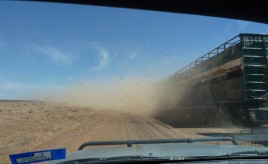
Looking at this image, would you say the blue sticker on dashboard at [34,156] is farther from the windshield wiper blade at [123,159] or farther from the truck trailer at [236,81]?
the truck trailer at [236,81]

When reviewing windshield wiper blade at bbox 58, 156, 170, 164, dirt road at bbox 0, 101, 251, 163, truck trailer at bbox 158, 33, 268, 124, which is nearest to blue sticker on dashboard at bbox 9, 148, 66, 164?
windshield wiper blade at bbox 58, 156, 170, 164

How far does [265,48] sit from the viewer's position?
2177cm

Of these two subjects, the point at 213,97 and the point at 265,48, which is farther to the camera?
the point at 213,97

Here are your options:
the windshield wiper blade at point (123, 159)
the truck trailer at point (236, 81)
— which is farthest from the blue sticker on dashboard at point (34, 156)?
the truck trailer at point (236, 81)

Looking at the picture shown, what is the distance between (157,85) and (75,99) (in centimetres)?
6869

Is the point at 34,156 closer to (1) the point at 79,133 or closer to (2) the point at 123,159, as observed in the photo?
(2) the point at 123,159

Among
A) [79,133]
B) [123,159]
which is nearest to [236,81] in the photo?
[79,133]

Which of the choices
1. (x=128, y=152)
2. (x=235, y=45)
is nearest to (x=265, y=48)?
(x=235, y=45)

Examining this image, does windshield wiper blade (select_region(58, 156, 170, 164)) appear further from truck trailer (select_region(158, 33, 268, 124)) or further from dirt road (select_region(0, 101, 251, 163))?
truck trailer (select_region(158, 33, 268, 124))

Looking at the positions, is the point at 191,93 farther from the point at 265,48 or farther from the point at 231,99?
the point at 265,48

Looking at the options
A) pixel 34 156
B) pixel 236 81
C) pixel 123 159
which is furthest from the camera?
pixel 236 81

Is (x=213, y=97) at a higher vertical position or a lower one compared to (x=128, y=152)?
higher

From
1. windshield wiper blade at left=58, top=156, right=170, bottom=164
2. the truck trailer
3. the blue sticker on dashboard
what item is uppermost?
the truck trailer

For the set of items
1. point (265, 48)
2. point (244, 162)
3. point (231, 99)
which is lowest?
point (244, 162)
